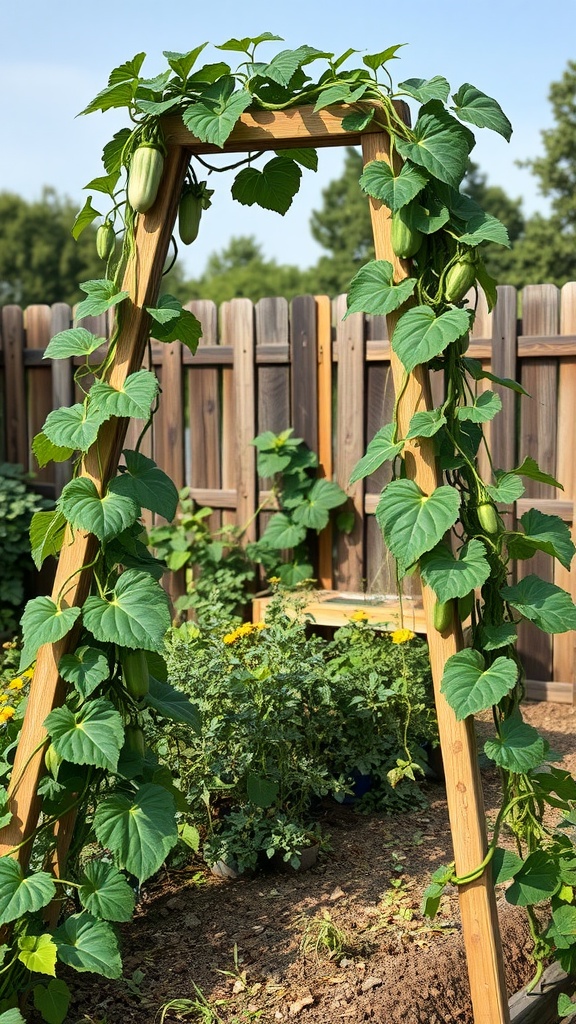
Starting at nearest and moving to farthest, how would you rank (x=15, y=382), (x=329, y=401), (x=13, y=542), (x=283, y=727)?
(x=283, y=727) → (x=329, y=401) → (x=13, y=542) → (x=15, y=382)

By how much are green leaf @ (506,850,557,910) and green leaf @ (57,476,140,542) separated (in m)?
1.28

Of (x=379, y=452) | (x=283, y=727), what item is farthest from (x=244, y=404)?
(x=379, y=452)

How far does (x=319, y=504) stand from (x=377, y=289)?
3424 mm

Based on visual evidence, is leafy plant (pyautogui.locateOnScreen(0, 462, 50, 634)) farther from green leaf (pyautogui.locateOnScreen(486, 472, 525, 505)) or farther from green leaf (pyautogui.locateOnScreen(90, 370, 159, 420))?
green leaf (pyautogui.locateOnScreen(486, 472, 525, 505))

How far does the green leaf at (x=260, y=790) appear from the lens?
3236 mm

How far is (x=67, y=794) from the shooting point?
253 centimetres

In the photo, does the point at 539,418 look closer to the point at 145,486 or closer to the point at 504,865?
the point at 504,865

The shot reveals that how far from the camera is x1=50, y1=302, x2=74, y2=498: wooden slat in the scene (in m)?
Result: 6.69

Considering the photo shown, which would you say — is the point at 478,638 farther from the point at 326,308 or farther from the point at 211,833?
the point at 326,308

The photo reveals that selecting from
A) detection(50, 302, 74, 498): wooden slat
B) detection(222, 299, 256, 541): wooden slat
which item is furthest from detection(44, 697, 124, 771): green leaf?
detection(50, 302, 74, 498): wooden slat

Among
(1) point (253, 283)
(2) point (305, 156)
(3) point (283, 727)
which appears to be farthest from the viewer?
(1) point (253, 283)

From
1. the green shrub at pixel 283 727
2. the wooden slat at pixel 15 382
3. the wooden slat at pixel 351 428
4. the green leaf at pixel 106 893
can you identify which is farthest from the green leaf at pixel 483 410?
the wooden slat at pixel 15 382

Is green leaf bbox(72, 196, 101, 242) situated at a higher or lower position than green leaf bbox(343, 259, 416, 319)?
higher

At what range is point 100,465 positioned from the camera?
242cm
